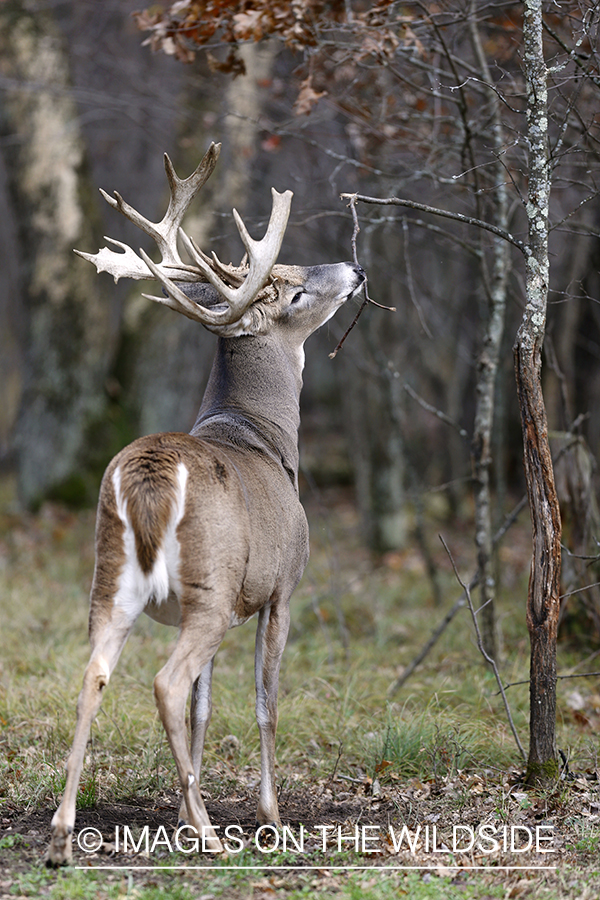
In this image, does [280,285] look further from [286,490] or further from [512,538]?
[512,538]

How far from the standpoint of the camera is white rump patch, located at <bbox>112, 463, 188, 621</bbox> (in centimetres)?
338

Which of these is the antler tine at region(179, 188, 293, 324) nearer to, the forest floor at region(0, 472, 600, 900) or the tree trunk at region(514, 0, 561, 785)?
the tree trunk at region(514, 0, 561, 785)

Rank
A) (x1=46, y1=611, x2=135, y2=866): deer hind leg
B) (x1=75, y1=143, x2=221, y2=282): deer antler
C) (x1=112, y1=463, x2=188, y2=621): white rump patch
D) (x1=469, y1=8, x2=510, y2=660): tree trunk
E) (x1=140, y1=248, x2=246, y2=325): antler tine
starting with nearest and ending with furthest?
(x1=46, y1=611, x2=135, y2=866): deer hind leg
(x1=112, y1=463, x2=188, y2=621): white rump patch
(x1=140, y1=248, x2=246, y2=325): antler tine
(x1=75, y1=143, x2=221, y2=282): deer antler
(x1=469, y1=8, x2=510, y2=660): tree trunk

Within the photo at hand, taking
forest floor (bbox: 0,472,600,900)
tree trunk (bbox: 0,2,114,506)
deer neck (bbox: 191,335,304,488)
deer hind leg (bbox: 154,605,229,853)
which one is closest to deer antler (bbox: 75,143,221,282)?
deer neck (bbox: 191,335,304,488)

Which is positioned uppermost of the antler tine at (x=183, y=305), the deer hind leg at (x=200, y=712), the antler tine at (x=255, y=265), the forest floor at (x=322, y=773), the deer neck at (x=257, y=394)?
the antler tine at (x=255, y=265)

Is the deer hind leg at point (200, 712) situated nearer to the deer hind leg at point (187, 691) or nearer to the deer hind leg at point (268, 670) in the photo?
the deer hind leg at point (268, 670)

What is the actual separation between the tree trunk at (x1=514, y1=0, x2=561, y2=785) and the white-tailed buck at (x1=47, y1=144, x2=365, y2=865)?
3.24 ft

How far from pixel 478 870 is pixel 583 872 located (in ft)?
1.29

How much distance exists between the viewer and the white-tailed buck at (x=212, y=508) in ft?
11.1

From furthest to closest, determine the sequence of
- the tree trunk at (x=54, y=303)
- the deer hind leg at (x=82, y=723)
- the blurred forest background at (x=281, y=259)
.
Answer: the tree trunk at (x=54, y=303) < the blurred forest background at (x=281, y=259) < the deer hind leg at (x=82, y=723)

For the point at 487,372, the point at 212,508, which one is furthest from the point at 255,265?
the point at 487,372

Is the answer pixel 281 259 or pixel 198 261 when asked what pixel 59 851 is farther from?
pixel 281 259

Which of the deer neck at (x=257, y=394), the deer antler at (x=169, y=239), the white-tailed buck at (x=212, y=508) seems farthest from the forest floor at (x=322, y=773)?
the deer antler at (x=169, y=239)

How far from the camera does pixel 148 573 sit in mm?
3373
